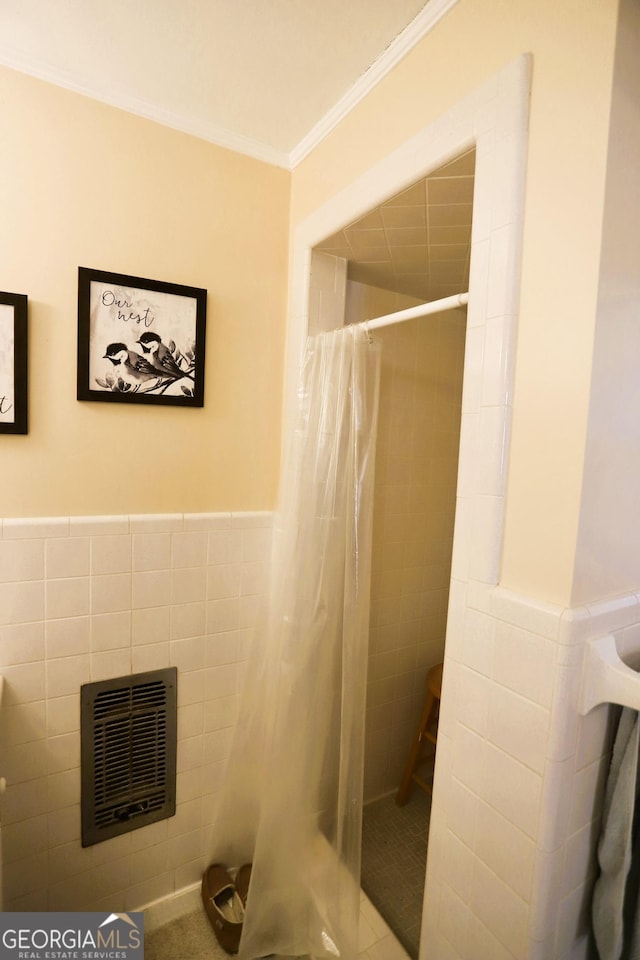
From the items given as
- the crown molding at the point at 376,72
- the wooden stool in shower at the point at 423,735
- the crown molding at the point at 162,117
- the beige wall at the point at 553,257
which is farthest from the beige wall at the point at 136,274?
the wooden stool in shower at the point at 423,735

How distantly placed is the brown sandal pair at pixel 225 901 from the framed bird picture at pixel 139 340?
1529mm

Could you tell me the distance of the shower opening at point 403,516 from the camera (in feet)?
4.96

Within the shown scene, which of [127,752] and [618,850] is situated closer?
[618,850]

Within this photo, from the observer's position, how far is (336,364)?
129cm

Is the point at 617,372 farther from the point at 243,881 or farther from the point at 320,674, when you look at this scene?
the point at 243,881

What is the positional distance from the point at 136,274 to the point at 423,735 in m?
1.95

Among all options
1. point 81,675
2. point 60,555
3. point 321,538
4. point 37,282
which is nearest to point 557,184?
point 321,538

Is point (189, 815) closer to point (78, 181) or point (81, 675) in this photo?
point (81, 675)

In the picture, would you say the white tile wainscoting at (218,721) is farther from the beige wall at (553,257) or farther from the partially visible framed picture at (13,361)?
the partially visible framed picture at (13,361)

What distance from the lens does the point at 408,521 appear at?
1.92m

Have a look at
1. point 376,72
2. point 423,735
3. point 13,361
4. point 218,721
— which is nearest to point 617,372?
point 376,72

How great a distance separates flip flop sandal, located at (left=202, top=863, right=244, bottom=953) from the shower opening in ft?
1.45

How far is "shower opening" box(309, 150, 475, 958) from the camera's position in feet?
4.96

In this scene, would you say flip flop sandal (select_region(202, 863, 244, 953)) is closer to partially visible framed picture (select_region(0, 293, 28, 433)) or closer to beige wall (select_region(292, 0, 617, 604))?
beige wall (select_region(292, 0, 617, 604))
